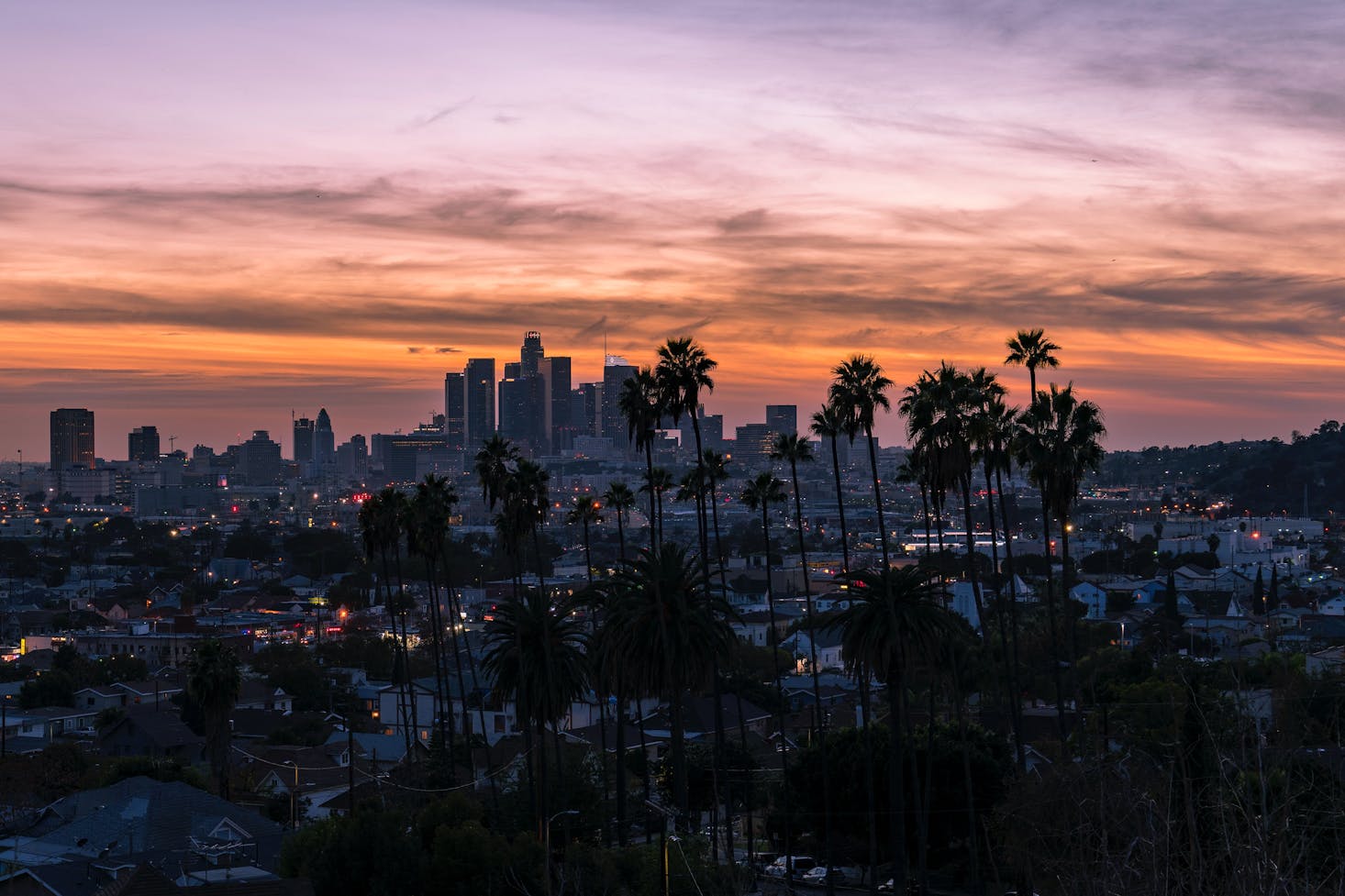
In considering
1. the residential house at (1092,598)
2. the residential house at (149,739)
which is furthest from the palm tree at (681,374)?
the residential house at (1092,598)

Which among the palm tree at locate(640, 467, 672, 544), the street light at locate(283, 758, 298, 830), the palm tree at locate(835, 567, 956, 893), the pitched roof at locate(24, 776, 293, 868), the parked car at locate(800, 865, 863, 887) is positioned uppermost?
the palm tree at locate(640, 467, 672, 544)

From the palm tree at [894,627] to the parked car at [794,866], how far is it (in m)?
8.85

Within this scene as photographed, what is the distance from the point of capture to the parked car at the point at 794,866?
46.1 metres

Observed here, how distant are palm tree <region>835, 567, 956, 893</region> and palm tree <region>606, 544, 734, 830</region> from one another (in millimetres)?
3686

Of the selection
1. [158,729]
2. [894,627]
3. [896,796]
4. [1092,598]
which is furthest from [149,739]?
[1092,598]

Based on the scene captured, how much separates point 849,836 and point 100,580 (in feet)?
486

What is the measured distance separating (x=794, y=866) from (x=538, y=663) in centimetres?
1154

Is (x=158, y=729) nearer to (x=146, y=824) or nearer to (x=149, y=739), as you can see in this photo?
(x=149, y=739)

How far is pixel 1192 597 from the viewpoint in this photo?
13075 centimetres

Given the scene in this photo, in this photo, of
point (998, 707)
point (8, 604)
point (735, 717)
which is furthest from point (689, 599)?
point (8, 604)

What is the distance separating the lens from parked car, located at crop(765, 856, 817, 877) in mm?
46125

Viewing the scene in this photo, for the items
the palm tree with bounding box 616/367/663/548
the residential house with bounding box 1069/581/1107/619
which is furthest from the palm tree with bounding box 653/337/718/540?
the residential house with bounding box 1069/581/1107/619

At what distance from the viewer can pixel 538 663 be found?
41000mm

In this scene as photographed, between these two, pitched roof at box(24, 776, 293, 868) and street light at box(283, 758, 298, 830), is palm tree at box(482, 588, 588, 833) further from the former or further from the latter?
street light at box(283, 758, 298, 830)
